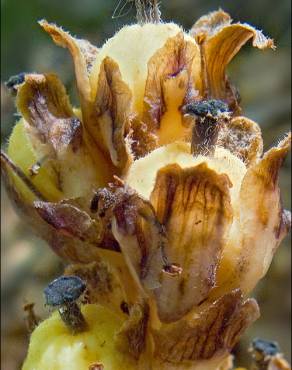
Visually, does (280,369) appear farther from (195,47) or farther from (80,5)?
(80,5)

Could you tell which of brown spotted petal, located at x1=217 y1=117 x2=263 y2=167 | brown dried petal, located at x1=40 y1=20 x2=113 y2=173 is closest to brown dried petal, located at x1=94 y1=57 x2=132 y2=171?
brown dried petal, located at x1=40 y1=20 x2=113 y2=173

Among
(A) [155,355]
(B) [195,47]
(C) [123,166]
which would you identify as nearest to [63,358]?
(A) [155,355]

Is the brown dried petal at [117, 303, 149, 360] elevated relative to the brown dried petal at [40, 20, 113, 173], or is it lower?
lower

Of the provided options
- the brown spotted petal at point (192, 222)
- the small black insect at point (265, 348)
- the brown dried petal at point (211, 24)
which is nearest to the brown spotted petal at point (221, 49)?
the brown dried petal at point (211, 24)

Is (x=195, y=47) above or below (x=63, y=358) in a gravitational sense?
above

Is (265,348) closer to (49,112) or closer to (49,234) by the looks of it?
(49,234)

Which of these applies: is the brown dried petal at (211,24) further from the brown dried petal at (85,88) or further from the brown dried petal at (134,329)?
the brown dried petal at (134,329)

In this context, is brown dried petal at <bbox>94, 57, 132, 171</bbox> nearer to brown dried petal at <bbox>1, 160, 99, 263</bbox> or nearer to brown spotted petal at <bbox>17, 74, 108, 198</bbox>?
brown spotted petal at <bbox>17, 74, 108, 198</bbox>
